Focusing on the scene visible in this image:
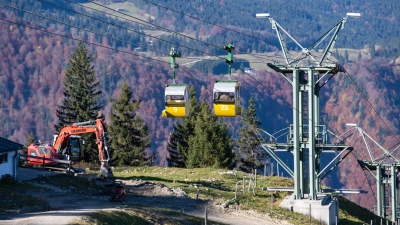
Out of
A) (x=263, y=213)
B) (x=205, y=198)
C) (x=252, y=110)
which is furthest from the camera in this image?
(x=252, y=110)

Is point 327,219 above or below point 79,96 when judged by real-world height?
below

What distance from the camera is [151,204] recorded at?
4531 cm

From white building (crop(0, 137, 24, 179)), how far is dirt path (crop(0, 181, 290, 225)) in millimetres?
2618

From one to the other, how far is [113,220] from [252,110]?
2130 inches

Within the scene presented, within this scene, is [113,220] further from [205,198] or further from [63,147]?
[63,147]

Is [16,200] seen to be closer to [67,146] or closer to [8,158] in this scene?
[8,158]

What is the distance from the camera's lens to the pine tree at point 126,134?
8681 centimetres

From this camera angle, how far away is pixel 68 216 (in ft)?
111

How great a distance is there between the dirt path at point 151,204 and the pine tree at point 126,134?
116 ft

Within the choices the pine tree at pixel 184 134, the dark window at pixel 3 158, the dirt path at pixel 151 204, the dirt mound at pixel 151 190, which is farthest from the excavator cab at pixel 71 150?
the pine tree at pixel 184 134

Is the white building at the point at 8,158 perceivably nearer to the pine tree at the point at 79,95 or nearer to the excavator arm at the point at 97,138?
the excavator arm at the point at 97,138

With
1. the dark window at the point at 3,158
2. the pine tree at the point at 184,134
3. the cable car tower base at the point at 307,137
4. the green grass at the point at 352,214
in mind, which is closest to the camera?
the cable car tower base at the point at 307,137

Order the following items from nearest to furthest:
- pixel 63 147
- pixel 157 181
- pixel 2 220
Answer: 1. pixel 2 220
2. pixel 157 181
3. pixel 63 147

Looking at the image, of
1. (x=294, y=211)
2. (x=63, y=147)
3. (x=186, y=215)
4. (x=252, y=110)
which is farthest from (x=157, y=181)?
(x=252, y=110)
